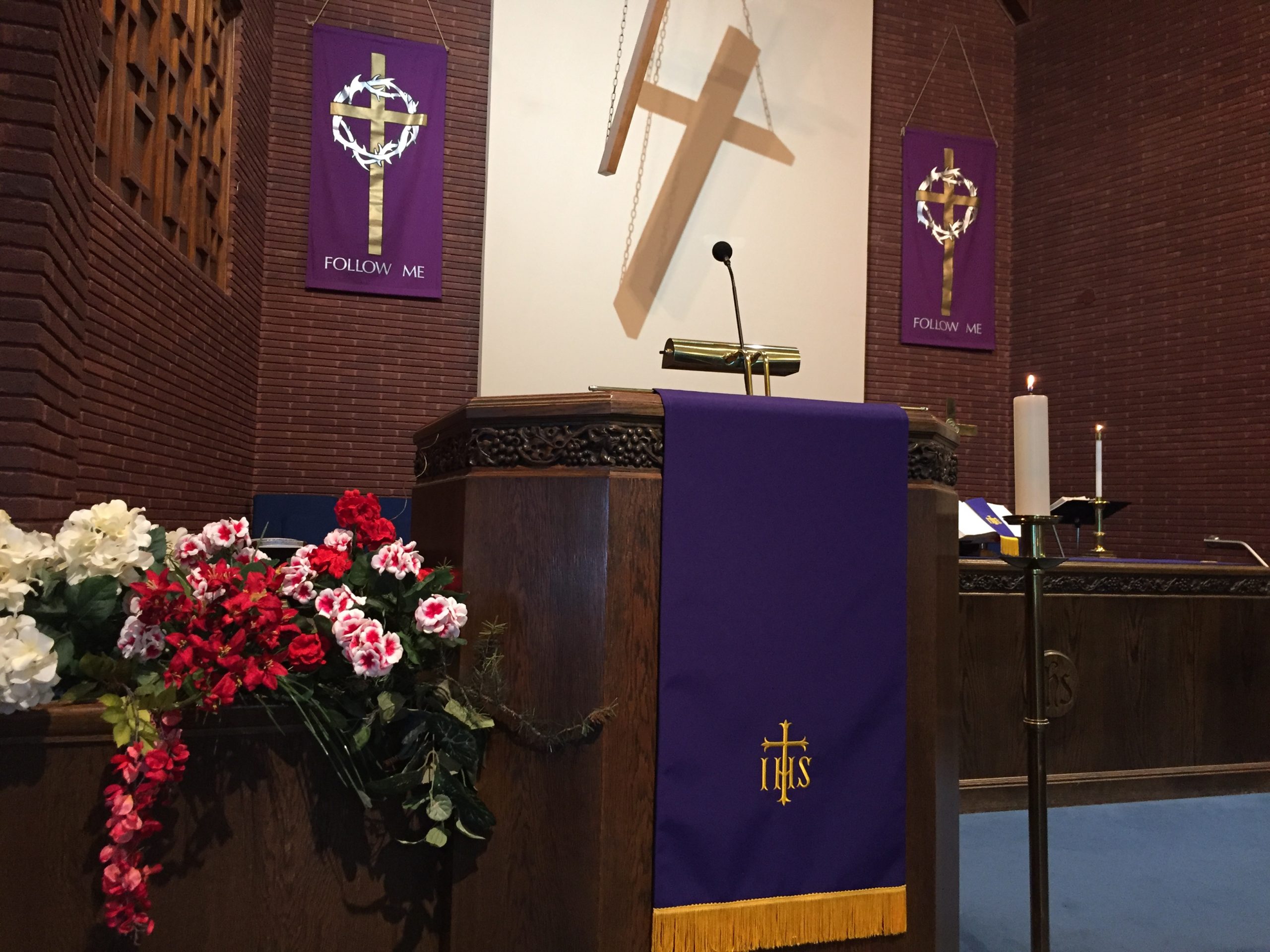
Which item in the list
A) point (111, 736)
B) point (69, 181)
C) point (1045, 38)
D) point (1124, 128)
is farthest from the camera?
point (1045, 38)

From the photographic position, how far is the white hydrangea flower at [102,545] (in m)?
1.49

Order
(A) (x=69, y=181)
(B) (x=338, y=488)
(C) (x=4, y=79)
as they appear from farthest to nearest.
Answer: (B) (x=338, y=488) < (A) (x=69, y=181) < (C) (x=4, y=79)

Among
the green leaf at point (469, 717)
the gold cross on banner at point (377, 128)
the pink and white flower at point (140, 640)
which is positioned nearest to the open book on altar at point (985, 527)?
the green leaf at point (469, 717)

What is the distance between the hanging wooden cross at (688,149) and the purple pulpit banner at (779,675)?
13.2 feet

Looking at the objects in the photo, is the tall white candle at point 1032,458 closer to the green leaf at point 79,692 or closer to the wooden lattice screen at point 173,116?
the green leaf at point 79,692

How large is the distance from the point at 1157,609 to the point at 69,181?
3.87 m

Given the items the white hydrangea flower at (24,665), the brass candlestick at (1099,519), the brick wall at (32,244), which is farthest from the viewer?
the brass candlestick at (1099,519)

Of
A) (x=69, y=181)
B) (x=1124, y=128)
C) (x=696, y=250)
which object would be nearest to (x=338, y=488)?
(x=696, y=250)

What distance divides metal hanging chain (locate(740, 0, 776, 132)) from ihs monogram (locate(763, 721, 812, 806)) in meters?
4.98

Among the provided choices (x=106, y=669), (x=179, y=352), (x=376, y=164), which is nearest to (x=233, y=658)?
(x=106, y=669)

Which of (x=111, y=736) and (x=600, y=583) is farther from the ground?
(x=600, y=583)

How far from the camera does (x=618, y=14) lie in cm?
548

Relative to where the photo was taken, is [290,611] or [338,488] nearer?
[290,611]

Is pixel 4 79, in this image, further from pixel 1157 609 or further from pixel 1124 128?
pixel 1124 128
